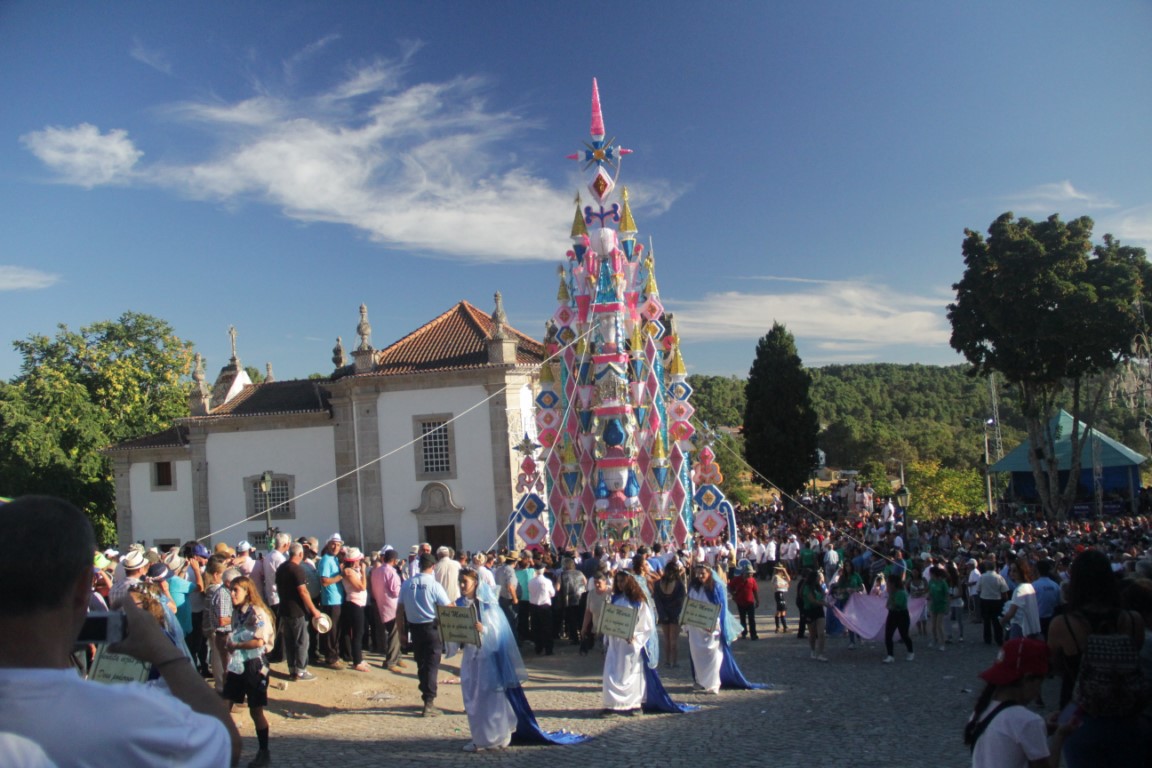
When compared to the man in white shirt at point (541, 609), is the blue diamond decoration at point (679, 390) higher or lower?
higher

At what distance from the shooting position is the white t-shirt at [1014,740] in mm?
4297

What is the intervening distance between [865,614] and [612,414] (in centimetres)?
1013

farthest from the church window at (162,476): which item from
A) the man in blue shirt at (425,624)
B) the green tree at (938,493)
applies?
the green tree at (938,493)

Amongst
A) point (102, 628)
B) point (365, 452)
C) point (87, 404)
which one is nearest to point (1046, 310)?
point (365, 452)

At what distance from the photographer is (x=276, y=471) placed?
104ft

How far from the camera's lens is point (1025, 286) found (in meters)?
28.2

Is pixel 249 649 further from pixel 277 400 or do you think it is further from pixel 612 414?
pixel 277 400

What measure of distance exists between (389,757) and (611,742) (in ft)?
7.54

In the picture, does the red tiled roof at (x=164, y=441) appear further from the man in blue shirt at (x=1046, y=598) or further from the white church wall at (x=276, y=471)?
the man in blue shirt at (x=1046, y=598)

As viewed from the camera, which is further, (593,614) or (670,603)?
(593,614)

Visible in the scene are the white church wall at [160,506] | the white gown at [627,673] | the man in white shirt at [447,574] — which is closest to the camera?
the white gown at [627,673]

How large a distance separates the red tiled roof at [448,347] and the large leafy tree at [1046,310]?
1464cm

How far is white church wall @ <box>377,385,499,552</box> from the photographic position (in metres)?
29.2

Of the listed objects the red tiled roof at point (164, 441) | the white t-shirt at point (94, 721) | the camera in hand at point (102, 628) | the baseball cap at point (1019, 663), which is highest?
the red tiled roof at point (164, 441)
